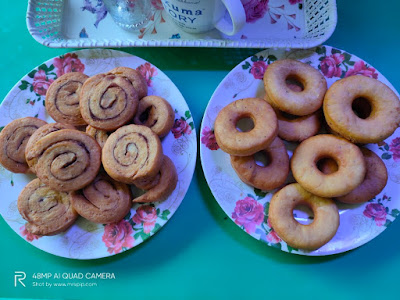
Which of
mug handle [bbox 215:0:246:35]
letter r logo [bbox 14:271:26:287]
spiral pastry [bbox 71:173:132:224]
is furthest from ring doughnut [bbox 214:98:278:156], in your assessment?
letter r logo [bbox 14:271:26:287]

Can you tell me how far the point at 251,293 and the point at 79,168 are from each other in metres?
0.65

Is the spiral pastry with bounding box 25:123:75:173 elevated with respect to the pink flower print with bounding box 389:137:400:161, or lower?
elevated

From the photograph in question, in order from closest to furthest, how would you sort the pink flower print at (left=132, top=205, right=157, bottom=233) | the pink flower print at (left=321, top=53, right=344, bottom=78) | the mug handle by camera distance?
the mug handle, the pink flower print at (left=132, top=205, right=157, bottom=233), the pink flower print at (left=321, top=53, right=344, bottom=78)

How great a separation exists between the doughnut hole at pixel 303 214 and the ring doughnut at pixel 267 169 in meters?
0.11

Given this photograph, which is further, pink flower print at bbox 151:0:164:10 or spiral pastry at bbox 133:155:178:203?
pink flower print at bbox 151:0:164:10

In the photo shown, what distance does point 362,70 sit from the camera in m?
1.07

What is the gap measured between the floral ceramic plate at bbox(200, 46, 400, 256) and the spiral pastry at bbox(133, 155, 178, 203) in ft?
0.36

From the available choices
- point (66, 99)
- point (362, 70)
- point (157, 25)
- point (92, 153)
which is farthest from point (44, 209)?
point (362, 70)

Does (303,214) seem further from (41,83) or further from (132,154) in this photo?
(41,83)

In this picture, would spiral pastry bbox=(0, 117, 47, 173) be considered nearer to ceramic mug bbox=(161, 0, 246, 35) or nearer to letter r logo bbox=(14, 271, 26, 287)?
letter r logo bbox=(14, 271, 26, 287)

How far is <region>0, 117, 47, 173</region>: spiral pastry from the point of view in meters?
0.98

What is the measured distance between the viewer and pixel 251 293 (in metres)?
1.01

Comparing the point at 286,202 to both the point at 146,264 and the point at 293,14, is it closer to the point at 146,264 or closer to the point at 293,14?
the point at 146,264

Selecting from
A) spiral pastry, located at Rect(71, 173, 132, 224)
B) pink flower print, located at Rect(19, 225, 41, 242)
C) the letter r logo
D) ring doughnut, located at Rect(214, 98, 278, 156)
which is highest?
ring doughnut, located at Rect(214, 98, 278, 156)
